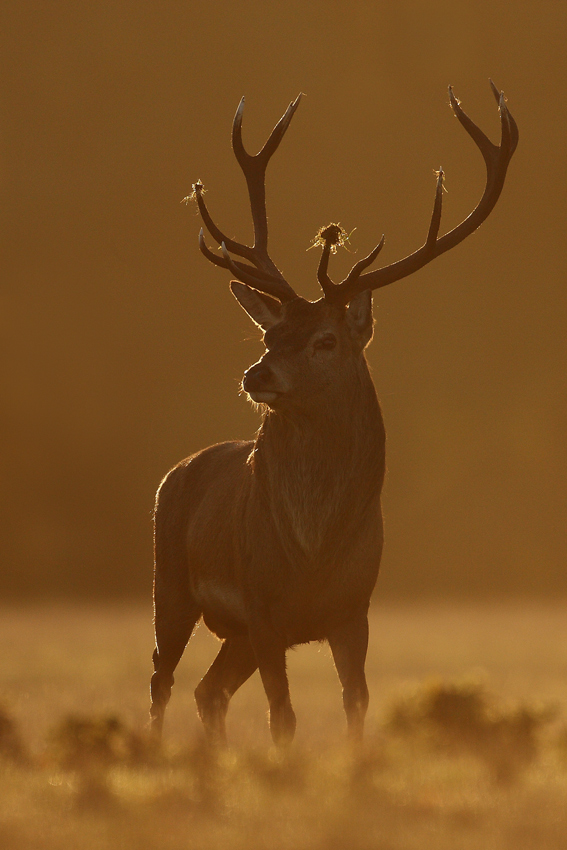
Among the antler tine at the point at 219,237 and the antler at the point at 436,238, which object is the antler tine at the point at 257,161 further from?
the antler at the point at 436,238

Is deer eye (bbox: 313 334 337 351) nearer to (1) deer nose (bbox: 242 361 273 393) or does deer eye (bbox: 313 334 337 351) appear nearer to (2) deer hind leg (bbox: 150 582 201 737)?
(1) deer nose (bbox: 242 361 273 393)

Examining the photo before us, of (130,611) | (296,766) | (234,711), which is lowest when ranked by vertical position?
(130,611)

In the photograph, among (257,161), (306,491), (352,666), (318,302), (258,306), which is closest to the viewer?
(352,666)

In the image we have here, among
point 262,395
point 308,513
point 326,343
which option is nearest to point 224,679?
point 308,513

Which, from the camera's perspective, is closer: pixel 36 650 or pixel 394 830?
pixel 394 830

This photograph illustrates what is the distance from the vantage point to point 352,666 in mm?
7621

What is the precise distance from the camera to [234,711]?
1141cm

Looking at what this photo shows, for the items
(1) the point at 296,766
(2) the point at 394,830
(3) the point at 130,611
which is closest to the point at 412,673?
(1) the point at 296,766

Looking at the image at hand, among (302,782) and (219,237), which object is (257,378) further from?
(302,782)

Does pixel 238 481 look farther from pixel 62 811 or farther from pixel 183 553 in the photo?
pixel 62 811

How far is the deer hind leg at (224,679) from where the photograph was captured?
9023 mm

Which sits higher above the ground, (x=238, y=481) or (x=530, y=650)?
(x=238, y=481)

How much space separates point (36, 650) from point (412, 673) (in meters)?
6.40

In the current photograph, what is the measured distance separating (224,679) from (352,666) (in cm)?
169
